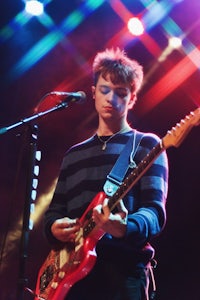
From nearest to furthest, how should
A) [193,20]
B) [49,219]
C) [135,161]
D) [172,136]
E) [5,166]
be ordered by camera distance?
[172,136], [135,161], [49,219], [193,20], [5,166]

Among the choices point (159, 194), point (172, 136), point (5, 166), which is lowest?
point (159, 194)

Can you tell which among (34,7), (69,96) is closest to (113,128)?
(69,96)

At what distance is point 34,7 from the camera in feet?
15.1

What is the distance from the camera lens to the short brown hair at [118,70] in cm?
259

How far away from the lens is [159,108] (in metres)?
4.32

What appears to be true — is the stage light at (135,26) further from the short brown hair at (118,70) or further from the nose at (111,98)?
the nose at (111,98)

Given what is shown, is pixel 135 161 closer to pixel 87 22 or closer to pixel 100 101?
pixel 100 101

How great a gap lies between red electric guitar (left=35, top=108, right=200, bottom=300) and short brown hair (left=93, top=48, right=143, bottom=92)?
79 cm

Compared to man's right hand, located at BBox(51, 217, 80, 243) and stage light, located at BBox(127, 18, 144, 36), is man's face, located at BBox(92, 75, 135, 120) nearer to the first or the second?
man's right hand, located at BBox(51, 217, 80, 243)

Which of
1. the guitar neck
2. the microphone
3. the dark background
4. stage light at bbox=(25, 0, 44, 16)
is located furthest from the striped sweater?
stage light at bbox=(25, 0, 44, 16)

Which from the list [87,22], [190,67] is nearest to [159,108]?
[190,67]

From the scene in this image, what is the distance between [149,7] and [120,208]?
303 cm

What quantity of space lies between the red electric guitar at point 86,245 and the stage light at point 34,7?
3092 millimetres

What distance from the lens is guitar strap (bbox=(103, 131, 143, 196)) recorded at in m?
2.09
